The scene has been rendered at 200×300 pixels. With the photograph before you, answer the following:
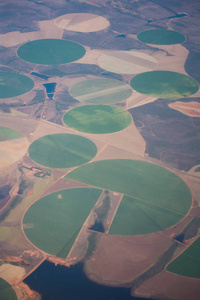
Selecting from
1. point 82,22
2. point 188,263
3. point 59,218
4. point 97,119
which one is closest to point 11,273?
point 59,218

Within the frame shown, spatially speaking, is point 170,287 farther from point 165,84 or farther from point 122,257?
point 165,84

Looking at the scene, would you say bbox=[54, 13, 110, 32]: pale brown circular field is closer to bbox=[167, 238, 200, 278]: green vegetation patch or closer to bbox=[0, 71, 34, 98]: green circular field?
bbox=[0, 71, 34, 98]: green circular field

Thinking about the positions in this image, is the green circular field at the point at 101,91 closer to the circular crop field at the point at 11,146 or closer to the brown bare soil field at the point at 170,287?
the circular crop field at the point at 11,146

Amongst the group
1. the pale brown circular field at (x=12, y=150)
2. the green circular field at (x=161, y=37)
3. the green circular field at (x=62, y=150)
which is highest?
the green circular field at (x=161, y=37)

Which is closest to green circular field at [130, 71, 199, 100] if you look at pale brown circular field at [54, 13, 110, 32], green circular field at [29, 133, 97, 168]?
green circular field at [29, 133, 97, 168]

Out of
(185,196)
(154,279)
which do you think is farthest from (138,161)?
(154,279)

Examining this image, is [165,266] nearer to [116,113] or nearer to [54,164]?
[54,164]

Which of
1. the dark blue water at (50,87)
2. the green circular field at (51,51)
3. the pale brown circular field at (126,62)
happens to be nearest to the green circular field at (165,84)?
the pale brown circular field at (126,62)
